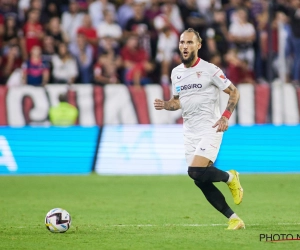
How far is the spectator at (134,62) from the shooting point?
21469mm

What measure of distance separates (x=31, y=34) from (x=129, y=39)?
2.59m

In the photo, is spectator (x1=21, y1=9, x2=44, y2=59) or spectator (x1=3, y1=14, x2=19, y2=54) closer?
spectator (x1=3, y1=14, x2=19, y2=54)

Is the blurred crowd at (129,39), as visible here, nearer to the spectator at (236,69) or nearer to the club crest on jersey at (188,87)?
the spectator at (236,69)

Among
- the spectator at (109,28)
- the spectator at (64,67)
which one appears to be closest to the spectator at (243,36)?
the spectator at (109,28)

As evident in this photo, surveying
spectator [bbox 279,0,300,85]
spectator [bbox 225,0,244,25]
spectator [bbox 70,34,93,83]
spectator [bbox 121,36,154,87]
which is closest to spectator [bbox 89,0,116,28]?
spectator [bbox 70,34,93,83]

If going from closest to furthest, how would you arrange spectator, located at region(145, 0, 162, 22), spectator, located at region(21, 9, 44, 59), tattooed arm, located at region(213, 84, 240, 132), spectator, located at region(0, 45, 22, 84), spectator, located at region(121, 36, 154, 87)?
1. tattooed arm, located at region(213, 84, 240, 132)
2. spectator, located at region(0, 45, 22, 84)
3. spectator, located at region(21, 9, 44, 59)
4. spectator, located at region(121, 36, 154, 87)
5. spectator, located at region(145, 0, 162, 22)

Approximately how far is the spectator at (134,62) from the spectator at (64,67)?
4.65 ft

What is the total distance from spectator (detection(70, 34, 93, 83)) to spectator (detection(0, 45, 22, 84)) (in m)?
1.44

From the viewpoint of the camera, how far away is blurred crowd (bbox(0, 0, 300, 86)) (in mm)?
21141

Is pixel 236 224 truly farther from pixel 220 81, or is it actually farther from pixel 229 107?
pixel 220 81

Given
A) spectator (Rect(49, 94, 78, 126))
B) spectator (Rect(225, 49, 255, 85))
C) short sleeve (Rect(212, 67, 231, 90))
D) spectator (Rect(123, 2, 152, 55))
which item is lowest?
spectator (Rect(49, 94, 78, 126))

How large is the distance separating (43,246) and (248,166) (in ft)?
32.9

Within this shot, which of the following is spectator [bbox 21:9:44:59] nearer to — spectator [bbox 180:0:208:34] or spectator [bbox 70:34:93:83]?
spectator [bbox 70:34:93:83]

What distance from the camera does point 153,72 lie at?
22.0 metres
